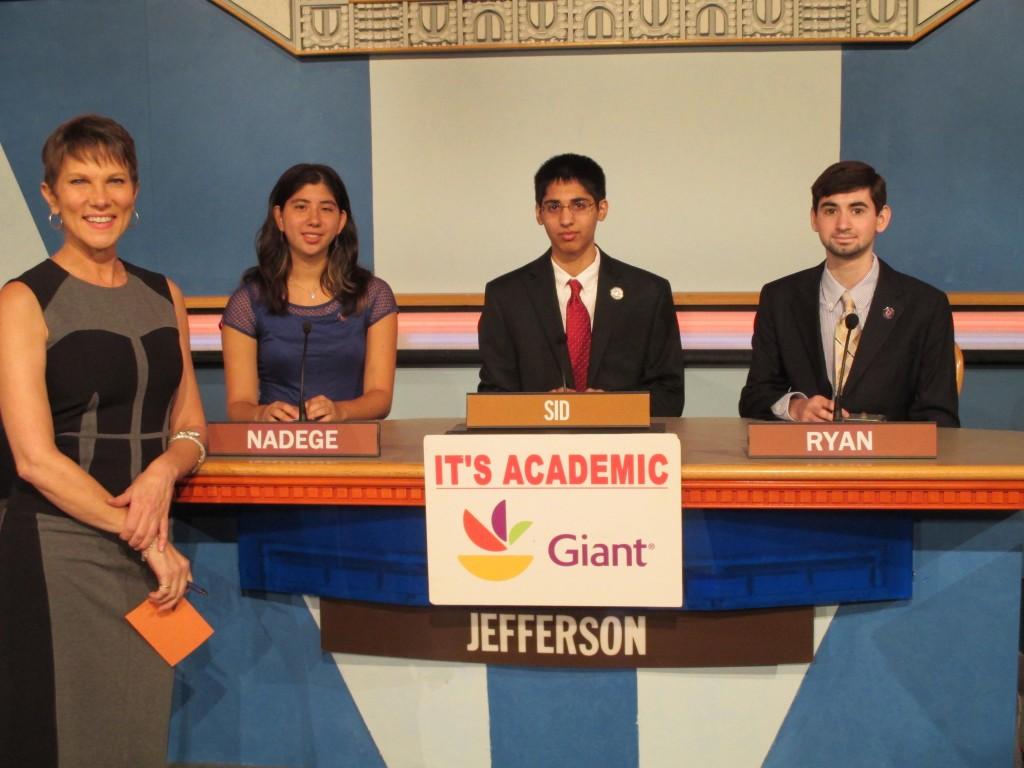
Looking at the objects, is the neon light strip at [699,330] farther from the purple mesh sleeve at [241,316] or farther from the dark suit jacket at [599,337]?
the purple mesh sleeve at [241,316]

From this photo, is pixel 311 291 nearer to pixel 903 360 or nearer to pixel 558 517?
pixel 558 517

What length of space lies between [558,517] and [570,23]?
2.43 meters

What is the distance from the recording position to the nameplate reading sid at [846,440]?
71.5 inches

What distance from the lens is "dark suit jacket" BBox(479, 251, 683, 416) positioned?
2.59 meters

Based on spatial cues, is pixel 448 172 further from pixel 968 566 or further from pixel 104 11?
pixel 968 566

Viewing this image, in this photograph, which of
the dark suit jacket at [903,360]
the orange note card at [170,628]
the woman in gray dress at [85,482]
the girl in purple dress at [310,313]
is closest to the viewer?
the woman in gray dress at [85,482]

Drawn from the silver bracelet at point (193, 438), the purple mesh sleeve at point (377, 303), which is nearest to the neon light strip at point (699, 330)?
the purple mesh sleeve at point (377, 303)

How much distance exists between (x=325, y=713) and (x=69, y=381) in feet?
2.59

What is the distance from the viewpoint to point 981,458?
1.82 meters

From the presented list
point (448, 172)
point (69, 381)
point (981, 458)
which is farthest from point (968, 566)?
point (448, 172)

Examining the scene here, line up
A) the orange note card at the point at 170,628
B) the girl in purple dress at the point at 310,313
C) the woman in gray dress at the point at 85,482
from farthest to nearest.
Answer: the girl in purple dress at the point at 310,313
the orange note card at the point at 170,628
the woman in gray dress at the point at 85,482

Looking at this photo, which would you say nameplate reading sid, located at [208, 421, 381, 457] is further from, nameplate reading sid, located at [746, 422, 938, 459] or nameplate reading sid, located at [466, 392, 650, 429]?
nameplate reading sid, located at [746, 422, 938, 459]

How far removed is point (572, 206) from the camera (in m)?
2.58

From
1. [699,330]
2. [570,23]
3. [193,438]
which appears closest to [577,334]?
[193,438]
